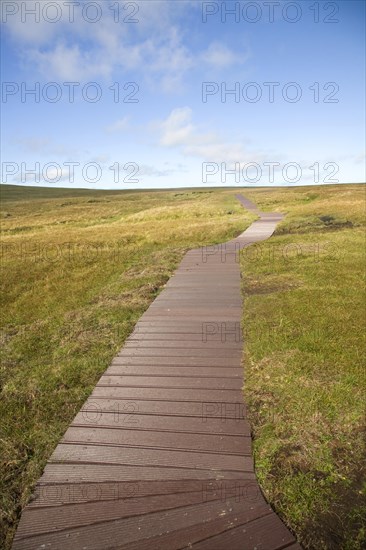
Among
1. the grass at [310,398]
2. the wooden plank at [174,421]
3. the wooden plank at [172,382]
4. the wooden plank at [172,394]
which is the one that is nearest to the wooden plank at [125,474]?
the grass at [310,398]

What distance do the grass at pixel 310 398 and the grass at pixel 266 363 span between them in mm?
17

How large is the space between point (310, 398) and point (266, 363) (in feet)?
4.27

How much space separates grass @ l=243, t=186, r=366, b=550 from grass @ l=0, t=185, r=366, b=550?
2cm

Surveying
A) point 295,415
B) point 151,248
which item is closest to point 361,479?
point 295,415

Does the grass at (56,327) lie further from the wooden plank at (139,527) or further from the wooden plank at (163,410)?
the wooden plank at (139,527)

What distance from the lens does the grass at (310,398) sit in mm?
4090

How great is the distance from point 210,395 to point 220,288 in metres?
7.17

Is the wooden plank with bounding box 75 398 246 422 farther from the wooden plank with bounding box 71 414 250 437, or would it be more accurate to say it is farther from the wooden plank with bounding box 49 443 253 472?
the wooden plank with bounding box 49 443 253 472

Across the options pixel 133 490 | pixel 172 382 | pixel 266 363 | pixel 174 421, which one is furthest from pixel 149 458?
pixel 266 363

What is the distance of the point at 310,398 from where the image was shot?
6070mm

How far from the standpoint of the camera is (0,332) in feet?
34.8

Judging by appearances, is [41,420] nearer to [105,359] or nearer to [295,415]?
[105,359]

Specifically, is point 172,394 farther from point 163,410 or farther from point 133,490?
point 133,490

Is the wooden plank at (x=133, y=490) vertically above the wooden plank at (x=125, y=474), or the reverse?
the wooden plank at (x=125, y=474)
